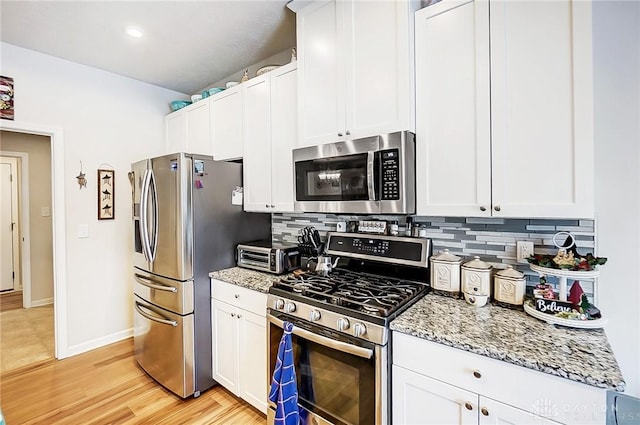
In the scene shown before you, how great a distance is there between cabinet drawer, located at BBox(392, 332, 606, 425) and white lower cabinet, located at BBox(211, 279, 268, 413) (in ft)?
Result: 3.05

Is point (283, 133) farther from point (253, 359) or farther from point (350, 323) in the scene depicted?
point (253, 359)

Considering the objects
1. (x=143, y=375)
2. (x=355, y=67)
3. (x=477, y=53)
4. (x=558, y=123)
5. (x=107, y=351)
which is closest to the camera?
(x=558, y=123)

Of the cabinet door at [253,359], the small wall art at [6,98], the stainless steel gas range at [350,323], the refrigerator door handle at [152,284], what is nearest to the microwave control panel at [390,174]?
the stainless steel gas range at [350,323]

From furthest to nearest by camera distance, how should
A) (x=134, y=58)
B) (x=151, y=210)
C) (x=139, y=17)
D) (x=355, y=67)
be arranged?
(x=134, y=58)
(x=151, y=210)
(x=139, y=17)
(x=355, y=67)

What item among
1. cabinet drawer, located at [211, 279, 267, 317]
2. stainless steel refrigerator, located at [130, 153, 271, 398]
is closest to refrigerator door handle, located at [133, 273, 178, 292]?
stainless steel refrigerator, located at [130, 153, 271, 398]

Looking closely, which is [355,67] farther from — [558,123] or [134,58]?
[134,58]

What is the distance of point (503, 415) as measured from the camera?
103 centimetres

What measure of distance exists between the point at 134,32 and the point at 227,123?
0.90 meters

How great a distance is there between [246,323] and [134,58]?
2541 millimetres

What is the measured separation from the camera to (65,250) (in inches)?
108

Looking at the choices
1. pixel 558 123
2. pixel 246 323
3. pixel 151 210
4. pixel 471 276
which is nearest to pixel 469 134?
pixel 558 123

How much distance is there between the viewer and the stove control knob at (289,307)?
5.14 ft

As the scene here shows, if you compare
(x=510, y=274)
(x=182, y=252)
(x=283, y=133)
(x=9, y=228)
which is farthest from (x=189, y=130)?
(x=9, y=228)

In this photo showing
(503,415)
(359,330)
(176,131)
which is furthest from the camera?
(176,131)
